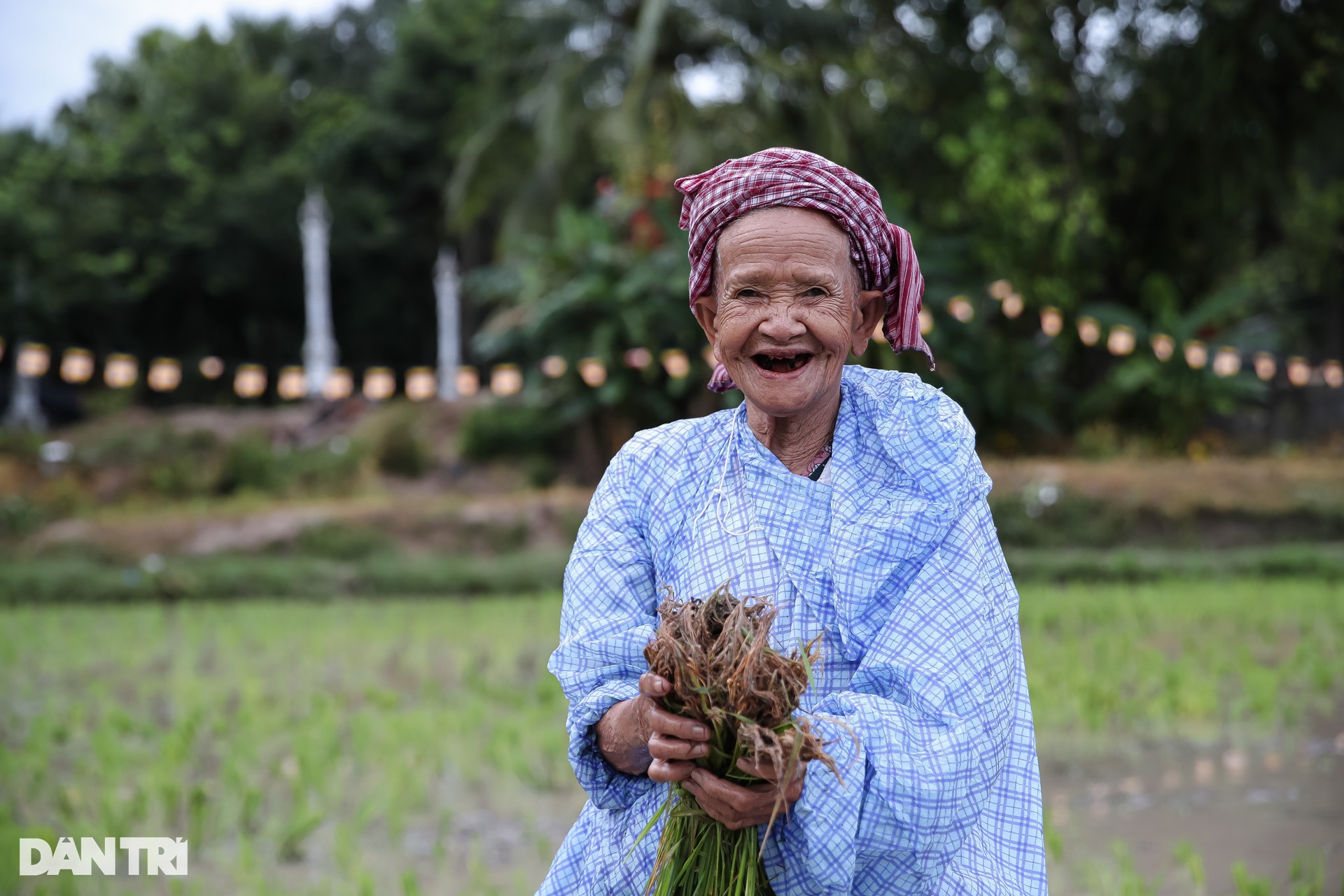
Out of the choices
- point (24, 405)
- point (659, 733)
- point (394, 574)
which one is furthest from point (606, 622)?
point (24, 405)

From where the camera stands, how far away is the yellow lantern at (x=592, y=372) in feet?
47.4

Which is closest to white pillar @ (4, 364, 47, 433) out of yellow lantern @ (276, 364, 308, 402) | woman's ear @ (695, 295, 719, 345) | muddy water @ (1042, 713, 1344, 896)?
yellow lantern @ (276, 364, 308, 402)

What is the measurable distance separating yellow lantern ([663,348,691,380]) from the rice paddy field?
604 centimetres

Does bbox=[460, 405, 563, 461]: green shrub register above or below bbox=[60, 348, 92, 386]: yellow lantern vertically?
below

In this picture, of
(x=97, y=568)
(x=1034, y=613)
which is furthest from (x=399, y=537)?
(x=1034, y=613)

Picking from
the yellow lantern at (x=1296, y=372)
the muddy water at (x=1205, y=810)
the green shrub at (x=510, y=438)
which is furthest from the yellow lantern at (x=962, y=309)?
the muddy water at (x=1205, y=810)

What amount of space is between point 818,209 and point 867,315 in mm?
220

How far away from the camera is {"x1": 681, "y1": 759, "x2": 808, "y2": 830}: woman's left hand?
152cm

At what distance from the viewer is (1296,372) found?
1659 centimetres

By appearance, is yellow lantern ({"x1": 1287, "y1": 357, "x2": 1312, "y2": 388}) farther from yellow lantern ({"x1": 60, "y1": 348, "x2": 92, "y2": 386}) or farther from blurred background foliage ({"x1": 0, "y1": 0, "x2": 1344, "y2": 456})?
yellow lantern ({"x1": 60, "y1": 348, "x2": 92, "y2": 386})

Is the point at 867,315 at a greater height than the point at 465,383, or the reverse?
the point at 465,383

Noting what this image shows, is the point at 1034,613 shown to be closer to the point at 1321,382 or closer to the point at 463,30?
the point at 1321,382

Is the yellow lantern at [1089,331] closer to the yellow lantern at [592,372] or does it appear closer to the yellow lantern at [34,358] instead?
the yellow lantern at [592,372]

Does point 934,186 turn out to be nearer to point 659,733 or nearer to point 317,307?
point 317,307
